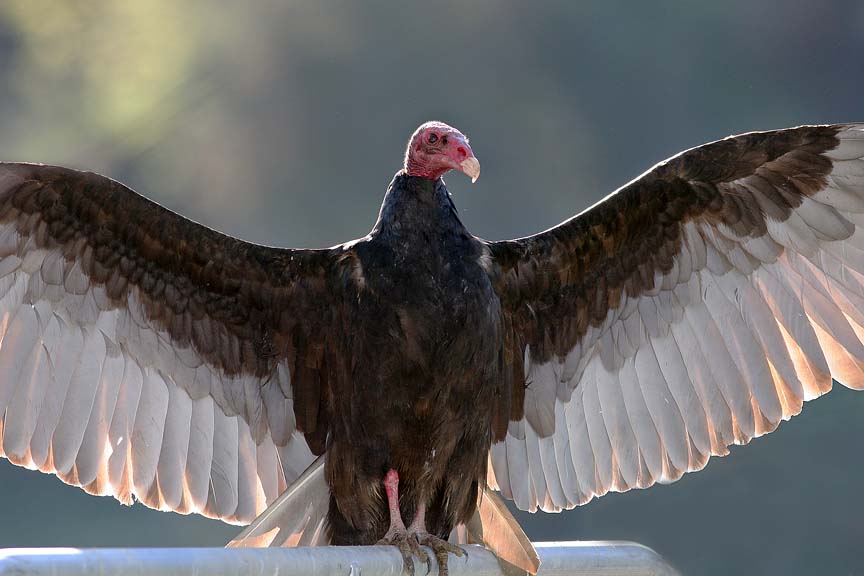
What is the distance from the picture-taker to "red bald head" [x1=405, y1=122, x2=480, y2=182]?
324 cm

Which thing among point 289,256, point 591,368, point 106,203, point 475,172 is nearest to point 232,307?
point 289,256

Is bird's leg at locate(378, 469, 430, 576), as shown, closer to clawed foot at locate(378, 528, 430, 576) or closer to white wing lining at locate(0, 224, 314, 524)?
clawed foot at locate(378, 528, 430, 576)

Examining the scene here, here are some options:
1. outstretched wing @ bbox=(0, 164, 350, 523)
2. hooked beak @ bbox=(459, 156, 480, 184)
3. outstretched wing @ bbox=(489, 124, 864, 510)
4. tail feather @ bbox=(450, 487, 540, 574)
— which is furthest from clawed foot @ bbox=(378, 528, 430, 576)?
hooked beak @ bbox=(459, 156, 480, 184)

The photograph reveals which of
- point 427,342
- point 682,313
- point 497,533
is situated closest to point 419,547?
point 497,533

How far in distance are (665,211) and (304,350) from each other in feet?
3.64

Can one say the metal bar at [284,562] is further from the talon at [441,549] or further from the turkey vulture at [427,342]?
the turkey vulture at [427,342]

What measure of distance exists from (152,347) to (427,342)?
0.88 metres

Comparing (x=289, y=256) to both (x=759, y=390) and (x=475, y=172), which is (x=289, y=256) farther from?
(x=759, y=390)

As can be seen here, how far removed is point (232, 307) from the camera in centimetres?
346

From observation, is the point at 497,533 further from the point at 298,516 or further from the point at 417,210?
the point at 417,210

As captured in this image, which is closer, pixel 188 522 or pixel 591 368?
pixel 591 368

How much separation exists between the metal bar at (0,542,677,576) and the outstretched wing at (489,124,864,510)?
98 cm

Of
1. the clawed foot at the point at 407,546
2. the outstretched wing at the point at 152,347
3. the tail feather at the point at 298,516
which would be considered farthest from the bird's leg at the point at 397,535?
the outstretched wing at the point at 152,347

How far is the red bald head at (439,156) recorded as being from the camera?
3.24m
